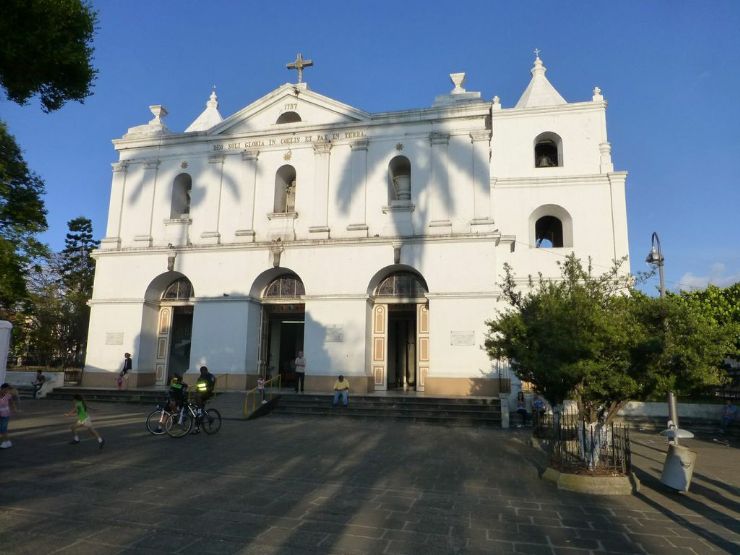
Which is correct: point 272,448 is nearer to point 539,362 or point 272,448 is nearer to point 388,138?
point 539,362

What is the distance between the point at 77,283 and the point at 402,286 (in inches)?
1090

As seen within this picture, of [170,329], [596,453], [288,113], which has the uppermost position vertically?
[288,113]

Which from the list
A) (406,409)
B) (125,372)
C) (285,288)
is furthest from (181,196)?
(406,409)

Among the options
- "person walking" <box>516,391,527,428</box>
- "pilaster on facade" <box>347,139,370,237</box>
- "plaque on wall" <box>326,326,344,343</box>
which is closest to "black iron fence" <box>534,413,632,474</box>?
"person walking" <box>516,391,527,428</box>

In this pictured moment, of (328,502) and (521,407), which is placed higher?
(521,407)

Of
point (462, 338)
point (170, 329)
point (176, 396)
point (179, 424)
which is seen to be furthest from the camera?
point (170, 329)

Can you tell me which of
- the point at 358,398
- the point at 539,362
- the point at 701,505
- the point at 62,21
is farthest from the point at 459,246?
the point at 62,21

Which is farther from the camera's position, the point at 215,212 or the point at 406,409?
the point at 215,212

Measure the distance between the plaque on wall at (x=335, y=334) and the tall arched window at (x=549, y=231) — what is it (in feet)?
43.0

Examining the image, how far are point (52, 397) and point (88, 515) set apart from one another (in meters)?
17.4

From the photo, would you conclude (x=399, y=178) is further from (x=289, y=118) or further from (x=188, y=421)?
(x=188, y=421)

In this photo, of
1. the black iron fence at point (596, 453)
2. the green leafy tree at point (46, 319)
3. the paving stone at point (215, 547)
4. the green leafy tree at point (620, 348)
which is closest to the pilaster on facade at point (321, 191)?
the green leafy tree at point (620, 348)

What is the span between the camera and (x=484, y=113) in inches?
811

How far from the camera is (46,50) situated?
8188mm
